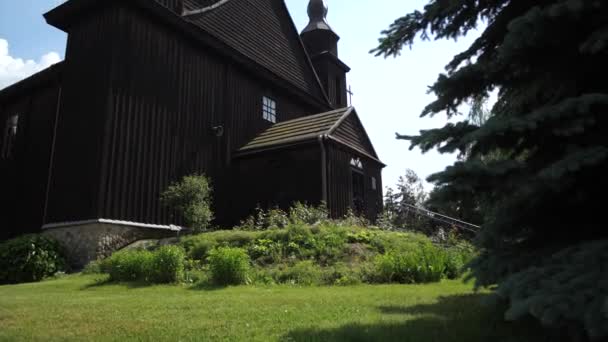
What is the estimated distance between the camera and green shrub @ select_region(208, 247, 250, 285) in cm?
839

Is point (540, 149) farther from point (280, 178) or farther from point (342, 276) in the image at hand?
point (280, 178)

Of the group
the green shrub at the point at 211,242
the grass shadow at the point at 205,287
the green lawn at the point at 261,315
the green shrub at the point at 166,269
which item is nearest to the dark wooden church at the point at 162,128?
the green shrub at the point at 211,242

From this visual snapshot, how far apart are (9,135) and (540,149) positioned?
65.6 feet

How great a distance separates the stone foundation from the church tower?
52.8ft

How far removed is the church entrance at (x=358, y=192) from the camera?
17.4 meters

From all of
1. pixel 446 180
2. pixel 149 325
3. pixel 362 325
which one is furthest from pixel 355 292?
pixel 446 180

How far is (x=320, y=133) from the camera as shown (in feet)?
51.3

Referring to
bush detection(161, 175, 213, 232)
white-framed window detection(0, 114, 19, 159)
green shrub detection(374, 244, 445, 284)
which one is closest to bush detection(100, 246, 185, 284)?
bush detection(161, 175, 213, 232)

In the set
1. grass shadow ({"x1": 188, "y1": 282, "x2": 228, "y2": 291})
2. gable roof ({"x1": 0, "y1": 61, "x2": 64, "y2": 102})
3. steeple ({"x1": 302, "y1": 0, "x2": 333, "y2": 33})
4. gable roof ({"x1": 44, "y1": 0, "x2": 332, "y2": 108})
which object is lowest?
grass shadow ({"x1": 188, "y1": 282, "x2": 228, "y2": 291})

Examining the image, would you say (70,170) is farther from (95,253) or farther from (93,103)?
(95,253)

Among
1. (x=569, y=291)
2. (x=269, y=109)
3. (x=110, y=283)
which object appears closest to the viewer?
(x=569, y=291)

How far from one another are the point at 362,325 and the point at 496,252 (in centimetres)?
155

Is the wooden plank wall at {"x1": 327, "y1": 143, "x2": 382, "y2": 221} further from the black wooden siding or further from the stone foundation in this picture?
the stone foundation

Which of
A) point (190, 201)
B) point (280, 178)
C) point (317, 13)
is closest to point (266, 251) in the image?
point (190, 201)
